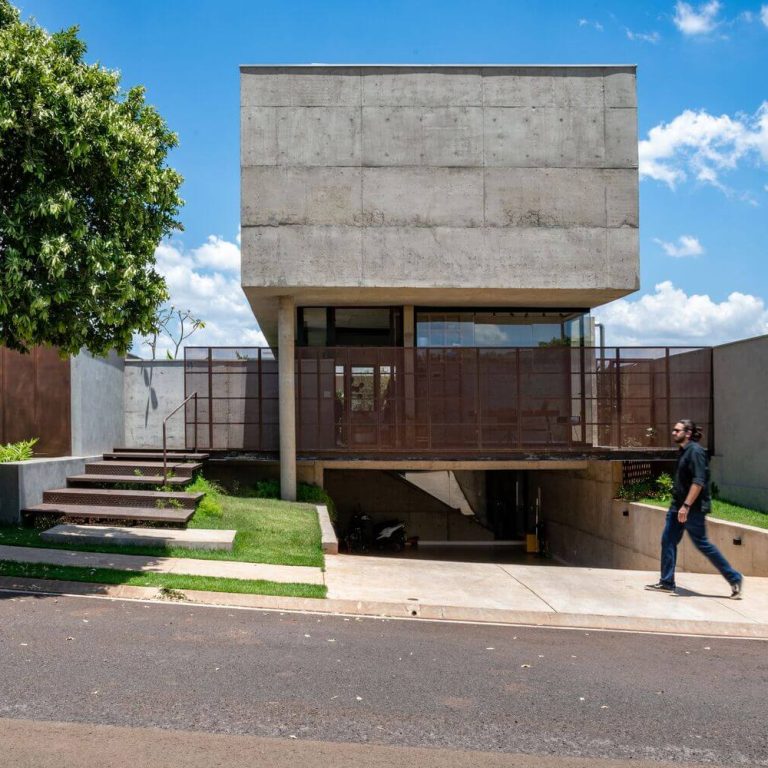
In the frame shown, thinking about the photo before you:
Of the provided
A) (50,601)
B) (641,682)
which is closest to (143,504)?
(50,601)

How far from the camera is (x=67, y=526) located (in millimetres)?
11555

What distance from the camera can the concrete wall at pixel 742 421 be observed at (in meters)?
14.5

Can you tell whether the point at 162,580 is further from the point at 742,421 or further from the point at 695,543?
the point at 742,421

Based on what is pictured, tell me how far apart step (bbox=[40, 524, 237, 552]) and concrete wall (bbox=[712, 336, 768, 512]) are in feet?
32.8

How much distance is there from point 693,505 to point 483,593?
106 inches

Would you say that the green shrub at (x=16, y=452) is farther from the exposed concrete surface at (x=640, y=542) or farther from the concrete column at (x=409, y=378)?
the exposed concrete surface at (x=640, y=542)

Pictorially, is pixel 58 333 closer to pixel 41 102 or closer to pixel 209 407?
pixel 41 102

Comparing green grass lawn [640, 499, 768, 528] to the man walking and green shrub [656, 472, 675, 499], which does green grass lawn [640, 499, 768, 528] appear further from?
the man walking

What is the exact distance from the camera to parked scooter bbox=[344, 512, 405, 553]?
20.8m

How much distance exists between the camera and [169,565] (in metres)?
9.70

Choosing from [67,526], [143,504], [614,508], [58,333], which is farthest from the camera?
[614,508]

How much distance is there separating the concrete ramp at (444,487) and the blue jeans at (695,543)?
47.4 ft

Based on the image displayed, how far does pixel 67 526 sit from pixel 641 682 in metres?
8.95

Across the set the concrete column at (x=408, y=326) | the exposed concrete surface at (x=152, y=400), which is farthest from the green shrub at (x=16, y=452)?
the concrete column at (x=408, y=326)
